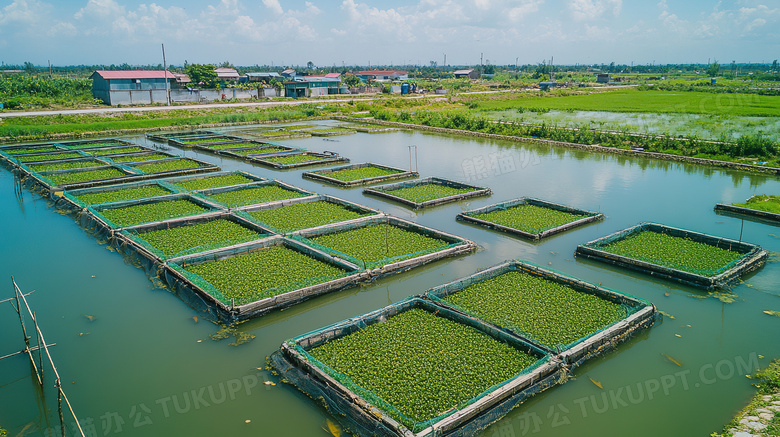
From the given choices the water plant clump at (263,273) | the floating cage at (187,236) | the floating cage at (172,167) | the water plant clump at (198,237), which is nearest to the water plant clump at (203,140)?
the floating cage at (172,167)

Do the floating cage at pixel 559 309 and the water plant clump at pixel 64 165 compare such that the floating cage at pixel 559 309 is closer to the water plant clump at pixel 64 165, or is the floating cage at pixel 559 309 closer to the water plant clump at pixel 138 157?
the water plant clump at pixel 138 157

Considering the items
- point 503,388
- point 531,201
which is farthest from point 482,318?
point 531,201

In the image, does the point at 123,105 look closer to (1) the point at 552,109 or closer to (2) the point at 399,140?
(2) the point at 399,140

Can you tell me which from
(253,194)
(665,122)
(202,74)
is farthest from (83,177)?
(202,74)

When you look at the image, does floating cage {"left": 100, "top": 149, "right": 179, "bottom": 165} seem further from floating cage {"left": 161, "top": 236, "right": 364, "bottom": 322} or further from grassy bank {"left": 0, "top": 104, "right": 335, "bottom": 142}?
floating cage {"left": 161, "top": 236, "right": 364, "bottom": 322}

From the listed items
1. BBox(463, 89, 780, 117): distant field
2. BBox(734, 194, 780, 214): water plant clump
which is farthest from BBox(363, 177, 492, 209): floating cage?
BBox(463, 89, 780, 117): distant field

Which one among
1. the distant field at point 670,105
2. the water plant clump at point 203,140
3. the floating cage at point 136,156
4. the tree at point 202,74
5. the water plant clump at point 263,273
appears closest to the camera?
the water plant clump at point 263,273
